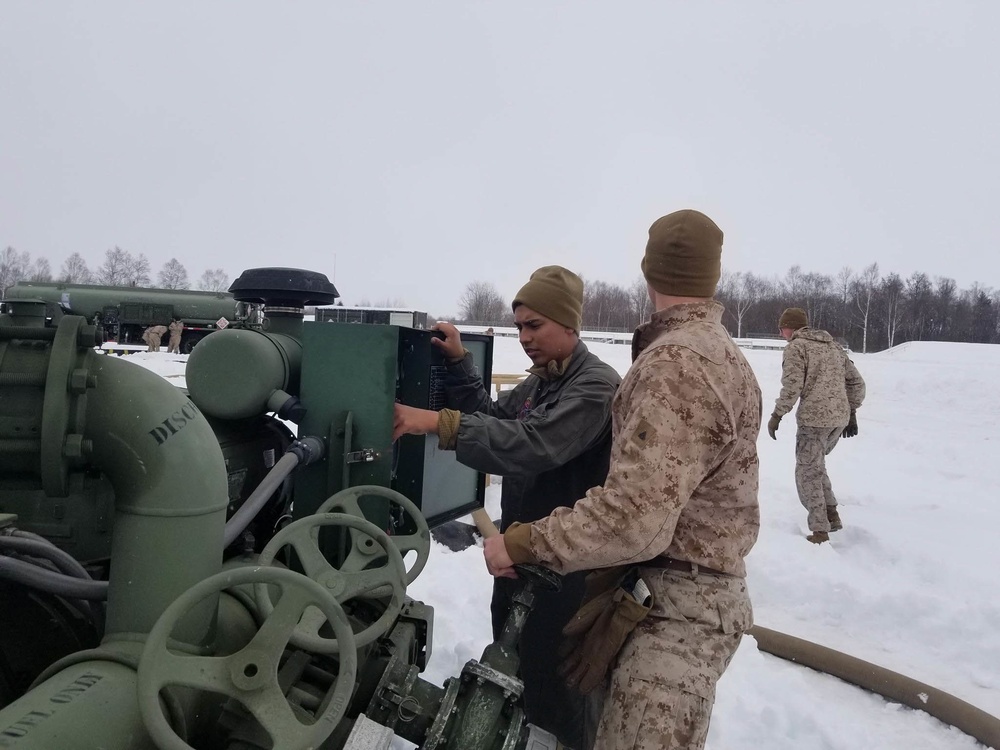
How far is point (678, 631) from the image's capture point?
6.10ft

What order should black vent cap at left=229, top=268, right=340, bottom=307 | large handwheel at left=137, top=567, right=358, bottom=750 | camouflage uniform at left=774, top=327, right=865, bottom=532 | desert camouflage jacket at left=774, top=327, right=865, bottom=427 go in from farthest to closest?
1. desert camouflage jacket at left=774, top=327, right=865, bottom=427
2. camouflage uniform at left=774, top=327, right=865, bottom=532
3. black vent cap at left=229, top=268, right=340, bottom=307
4. large handwheel at left=137, top=567, right=358, bottom=750

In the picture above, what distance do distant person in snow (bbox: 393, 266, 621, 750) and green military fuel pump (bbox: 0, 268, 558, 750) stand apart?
35 centimetres

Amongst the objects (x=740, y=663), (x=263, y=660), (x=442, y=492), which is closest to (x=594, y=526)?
(x=263, y=660)

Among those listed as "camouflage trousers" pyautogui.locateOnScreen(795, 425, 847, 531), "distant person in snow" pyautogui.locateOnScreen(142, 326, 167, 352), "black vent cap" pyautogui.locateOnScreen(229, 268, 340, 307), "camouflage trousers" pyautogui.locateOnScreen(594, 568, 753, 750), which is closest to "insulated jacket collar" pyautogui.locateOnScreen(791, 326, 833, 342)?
"camouflage trousers" pyautogui.locateOnScreen(795, 425, 847, 531)

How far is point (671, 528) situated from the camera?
1776 millimetres

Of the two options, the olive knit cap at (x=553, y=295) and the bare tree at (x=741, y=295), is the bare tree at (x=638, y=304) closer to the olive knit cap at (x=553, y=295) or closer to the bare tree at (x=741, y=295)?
the bare tree at (x=741, y=295)

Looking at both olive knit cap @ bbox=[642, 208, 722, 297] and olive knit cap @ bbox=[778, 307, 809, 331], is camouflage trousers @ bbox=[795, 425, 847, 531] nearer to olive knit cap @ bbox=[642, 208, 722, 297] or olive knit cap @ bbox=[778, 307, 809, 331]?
olive knit cap @ bbox=[778, 307, 809, 331]

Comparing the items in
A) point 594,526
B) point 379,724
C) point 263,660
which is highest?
point 594,526

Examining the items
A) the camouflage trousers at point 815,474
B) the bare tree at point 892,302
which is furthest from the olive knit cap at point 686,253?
the bare tree at point 892,302

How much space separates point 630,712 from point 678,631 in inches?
9.6

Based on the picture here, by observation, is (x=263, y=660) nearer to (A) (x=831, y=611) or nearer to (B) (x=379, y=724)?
(B) (x=379, y=724)

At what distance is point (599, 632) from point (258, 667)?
92cm

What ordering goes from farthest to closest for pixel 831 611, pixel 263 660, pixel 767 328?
pixel 767 328
pixel 831 611
pixel 263 660

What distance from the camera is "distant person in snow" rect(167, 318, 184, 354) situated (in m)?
22.6
